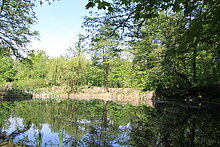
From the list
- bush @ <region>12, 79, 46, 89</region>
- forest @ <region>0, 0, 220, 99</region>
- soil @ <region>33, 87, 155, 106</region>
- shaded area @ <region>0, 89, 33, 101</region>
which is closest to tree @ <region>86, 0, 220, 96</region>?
forest @ <region>0, 0, 220, 99</region>

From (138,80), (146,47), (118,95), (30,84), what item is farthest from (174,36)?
(30,84)

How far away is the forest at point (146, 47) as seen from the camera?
3.70 meters

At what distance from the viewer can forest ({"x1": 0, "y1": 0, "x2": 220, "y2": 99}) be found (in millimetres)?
3701

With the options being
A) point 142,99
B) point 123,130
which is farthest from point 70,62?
point 123,130

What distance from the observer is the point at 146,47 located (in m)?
17.5

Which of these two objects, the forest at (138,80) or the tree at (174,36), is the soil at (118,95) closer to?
the forest at (138,80)

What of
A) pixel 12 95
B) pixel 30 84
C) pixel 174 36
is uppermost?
pixel 174 36

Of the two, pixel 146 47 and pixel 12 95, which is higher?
pixel 146 47

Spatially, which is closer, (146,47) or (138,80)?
(146,47)

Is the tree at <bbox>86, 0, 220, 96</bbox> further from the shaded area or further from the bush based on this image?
the bush

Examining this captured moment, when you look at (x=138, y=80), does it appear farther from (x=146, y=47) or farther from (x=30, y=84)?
(x=30, y=84)

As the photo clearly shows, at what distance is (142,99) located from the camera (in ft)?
62.4

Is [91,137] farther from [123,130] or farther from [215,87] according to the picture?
[215,87]

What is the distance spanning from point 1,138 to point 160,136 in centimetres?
426
